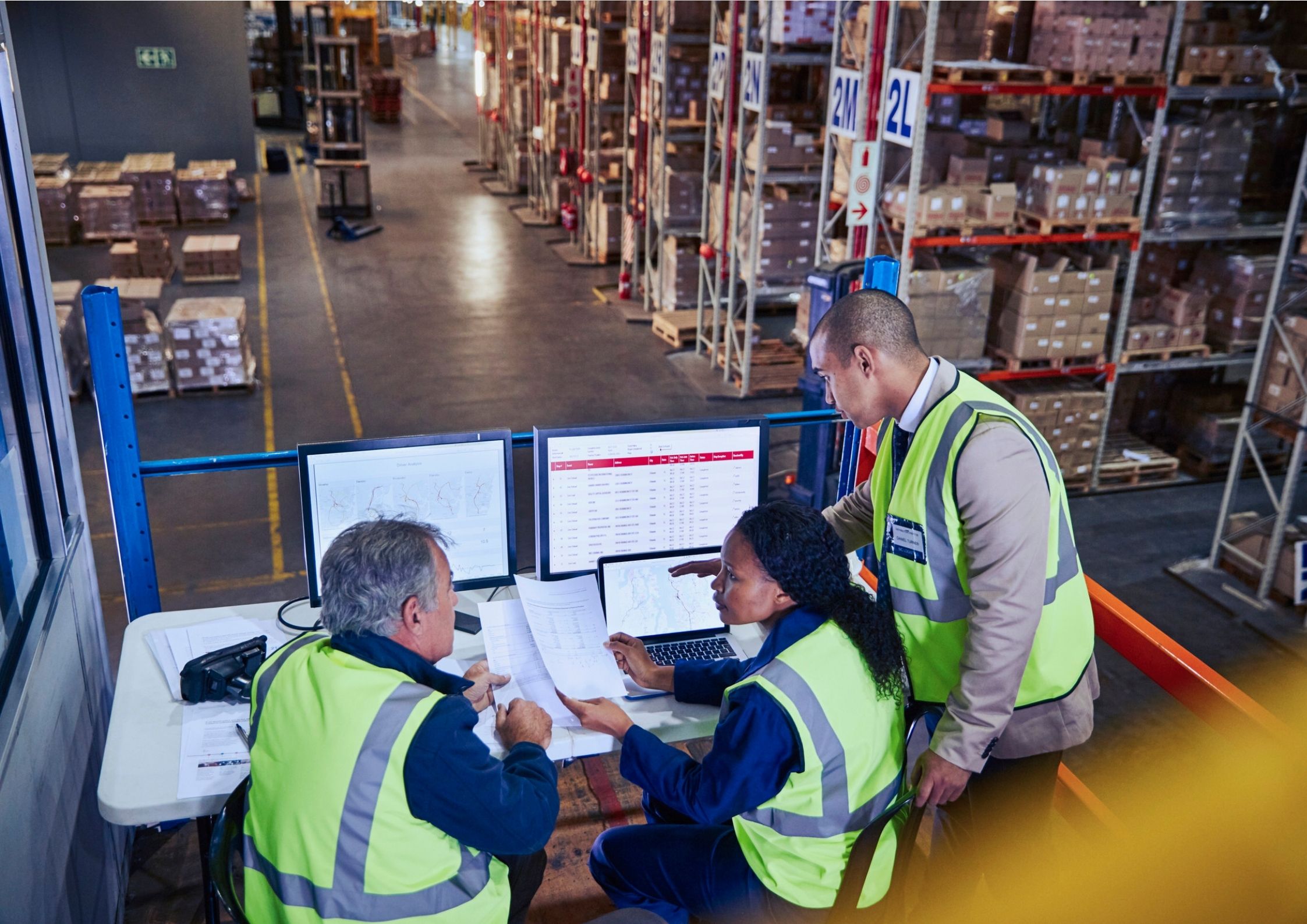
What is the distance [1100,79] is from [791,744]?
702cm

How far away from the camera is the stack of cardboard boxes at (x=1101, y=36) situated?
755 cm

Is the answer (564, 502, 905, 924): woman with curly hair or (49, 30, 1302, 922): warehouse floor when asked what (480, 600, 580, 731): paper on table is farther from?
(49, 30, 1302, 922): warehouse floor

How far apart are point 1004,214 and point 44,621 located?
6.94 metres

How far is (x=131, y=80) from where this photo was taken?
19.4 metres

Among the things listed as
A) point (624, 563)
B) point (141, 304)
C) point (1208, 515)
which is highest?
point (624, 563)

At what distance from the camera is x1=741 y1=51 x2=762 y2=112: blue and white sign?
31.9 feet

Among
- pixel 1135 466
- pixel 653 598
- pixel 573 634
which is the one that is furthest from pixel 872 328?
pixel 1135 466

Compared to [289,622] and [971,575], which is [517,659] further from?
[971,575]

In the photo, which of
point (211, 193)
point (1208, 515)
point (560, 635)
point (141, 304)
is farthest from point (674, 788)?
point (211, 193)

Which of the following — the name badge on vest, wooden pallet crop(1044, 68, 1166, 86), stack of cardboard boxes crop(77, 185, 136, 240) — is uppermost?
wooden pallet crop(1044, 68, 1166, 86)

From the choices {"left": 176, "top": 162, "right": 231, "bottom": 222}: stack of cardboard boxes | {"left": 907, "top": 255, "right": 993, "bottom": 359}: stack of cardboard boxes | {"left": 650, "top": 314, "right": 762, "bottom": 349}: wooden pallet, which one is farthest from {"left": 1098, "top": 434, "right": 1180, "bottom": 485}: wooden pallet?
{"left": 176, "top": 162, "right": 231, "bottom": 222}: stack of cardboard boxes

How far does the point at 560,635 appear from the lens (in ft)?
11.4

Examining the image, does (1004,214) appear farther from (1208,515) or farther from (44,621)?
(44,621)

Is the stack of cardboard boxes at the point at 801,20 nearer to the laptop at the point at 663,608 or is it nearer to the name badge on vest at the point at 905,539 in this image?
the laptop at the point at 663,608
